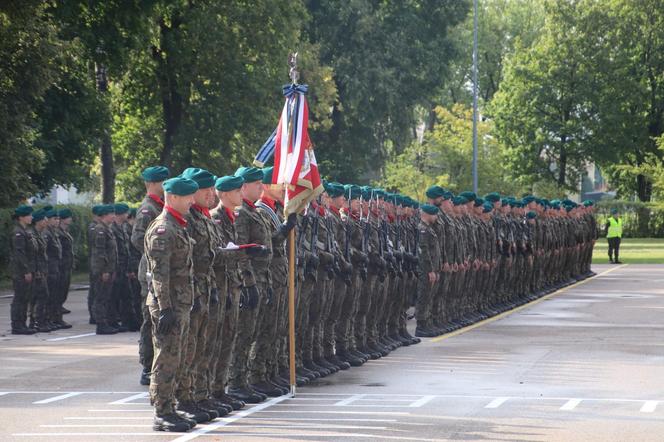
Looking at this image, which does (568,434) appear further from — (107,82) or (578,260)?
(107,82)

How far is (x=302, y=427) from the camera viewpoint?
436 inches

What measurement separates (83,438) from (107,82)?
34.9 metres

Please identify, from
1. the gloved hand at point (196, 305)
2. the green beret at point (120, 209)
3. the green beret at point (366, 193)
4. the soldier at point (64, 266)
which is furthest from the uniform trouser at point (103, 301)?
the gloved hand at point (196, 305)

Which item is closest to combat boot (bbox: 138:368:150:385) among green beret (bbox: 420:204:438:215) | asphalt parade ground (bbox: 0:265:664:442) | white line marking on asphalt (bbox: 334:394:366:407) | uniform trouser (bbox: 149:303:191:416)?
asphalt parade ground (bbox: 0:265:664:442)

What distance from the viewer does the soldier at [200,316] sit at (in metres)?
11.4

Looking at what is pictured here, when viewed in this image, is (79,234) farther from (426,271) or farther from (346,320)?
(346,320)

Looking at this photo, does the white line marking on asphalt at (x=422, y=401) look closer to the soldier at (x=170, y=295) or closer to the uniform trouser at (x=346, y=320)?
the soldier at (x=170, y=295)

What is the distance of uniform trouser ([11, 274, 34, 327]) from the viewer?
2025 centimetres

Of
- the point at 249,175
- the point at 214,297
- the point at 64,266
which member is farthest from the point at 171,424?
the point at 64,266

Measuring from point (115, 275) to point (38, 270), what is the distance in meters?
1.22

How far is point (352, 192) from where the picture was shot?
16.8 metres

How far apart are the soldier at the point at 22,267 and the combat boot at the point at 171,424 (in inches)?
385

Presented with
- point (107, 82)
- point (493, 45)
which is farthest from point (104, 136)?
point (493, 45)

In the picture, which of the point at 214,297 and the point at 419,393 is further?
the point at 419,393
